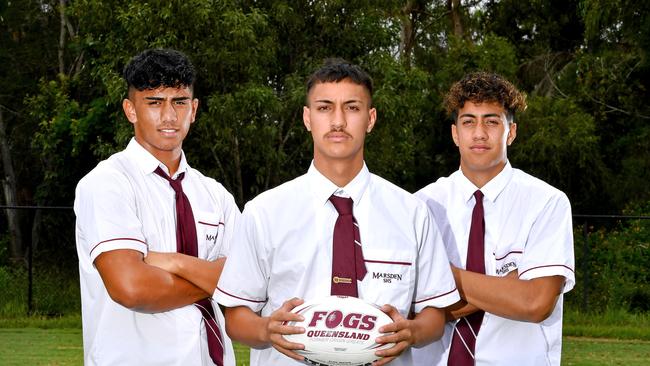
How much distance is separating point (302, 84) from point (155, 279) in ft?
53.1

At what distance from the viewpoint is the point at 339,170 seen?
3.99m

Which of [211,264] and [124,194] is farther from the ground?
[124,194]

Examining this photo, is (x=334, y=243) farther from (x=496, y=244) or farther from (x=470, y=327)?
(x=496, y=244)

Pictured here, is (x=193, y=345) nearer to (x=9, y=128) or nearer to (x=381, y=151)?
(x=381, y=151)

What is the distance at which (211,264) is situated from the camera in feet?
14.3

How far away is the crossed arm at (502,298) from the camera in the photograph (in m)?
4.42

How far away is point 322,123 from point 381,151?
55.4ft

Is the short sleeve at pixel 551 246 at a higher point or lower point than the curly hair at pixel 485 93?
lower

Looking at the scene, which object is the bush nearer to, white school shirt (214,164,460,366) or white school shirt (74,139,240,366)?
white school shirt (74,139,240,366)

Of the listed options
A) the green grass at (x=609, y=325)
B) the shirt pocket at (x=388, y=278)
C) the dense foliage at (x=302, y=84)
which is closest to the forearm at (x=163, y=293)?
the shirt pocket at (x=388, y=278)

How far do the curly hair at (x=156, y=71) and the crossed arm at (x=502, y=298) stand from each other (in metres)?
1.49

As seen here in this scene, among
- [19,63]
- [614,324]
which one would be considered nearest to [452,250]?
[614,324]

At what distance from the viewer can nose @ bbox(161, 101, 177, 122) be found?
4.57 meters

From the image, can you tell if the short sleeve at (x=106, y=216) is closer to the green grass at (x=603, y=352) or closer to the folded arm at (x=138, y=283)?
the folded arm at (x=138, y=283)
